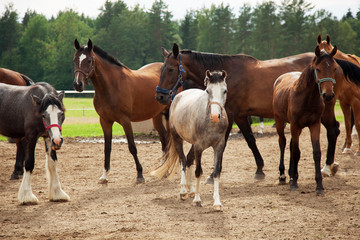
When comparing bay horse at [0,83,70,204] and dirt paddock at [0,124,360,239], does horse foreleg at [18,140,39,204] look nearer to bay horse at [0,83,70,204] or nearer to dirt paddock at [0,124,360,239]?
bay horse at [0,83,70,204]

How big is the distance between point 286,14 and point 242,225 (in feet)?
166

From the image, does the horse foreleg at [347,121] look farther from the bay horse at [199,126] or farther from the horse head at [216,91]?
the horse head at [216,91]

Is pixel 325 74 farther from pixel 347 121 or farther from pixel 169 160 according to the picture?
pixel 347 121

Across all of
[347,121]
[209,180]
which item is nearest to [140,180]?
[209,180]

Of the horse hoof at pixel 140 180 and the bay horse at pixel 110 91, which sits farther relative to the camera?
the horse hoof at pixel 140 180

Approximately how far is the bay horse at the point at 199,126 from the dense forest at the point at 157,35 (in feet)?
138

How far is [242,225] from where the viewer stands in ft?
16.5

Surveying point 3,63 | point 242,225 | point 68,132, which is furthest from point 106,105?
point 3,63

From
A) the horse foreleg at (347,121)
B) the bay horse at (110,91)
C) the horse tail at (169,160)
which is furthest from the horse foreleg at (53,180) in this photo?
the horse foreleg at (347,121)

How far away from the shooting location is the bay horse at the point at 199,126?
566 centimetres

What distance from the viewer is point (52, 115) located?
6.08 meters

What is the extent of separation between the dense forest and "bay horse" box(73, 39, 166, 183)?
4060 cm

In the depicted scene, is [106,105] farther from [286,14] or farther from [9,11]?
[9,11]

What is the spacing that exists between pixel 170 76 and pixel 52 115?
7.56ft
